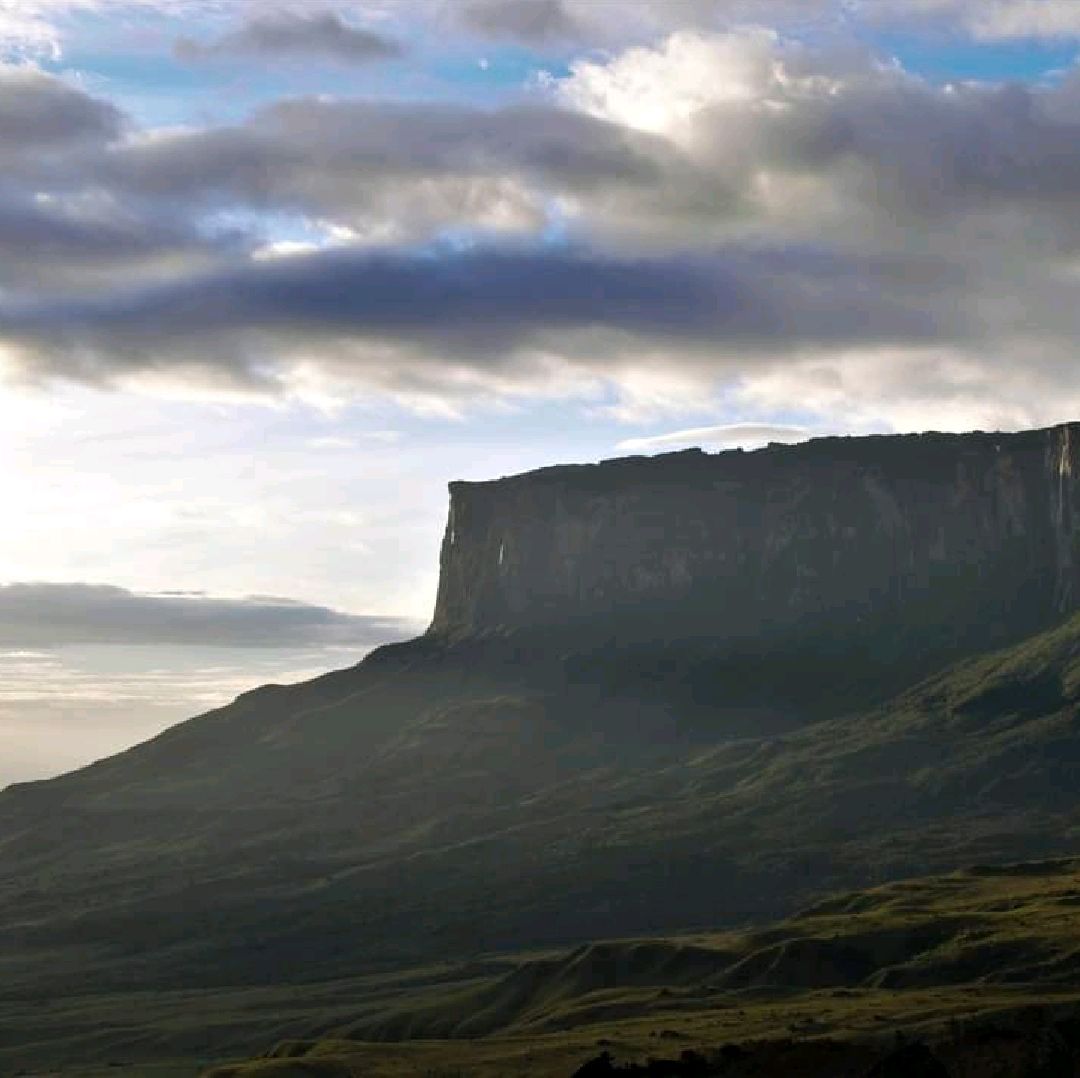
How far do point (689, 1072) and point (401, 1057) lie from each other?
4973 cm

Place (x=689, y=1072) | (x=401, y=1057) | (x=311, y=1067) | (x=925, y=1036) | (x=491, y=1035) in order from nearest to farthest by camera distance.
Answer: (x=689, y=1072) → (x=925, y=1036) → (x=311, y=1067) → (x=401, y=1057) → (x=491, y=1035)

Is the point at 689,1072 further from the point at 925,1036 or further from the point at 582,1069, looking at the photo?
the point at 925,1036

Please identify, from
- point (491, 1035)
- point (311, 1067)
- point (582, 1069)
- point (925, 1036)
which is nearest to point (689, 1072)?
point (582, 1069)

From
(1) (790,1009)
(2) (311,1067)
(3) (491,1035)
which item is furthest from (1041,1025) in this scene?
(3) (491,1035)

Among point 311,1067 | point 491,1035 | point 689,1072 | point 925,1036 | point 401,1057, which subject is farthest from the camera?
point 491,1035

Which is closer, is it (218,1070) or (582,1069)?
(582,1069)

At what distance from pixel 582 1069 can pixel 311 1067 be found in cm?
3879

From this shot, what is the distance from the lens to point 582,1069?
128 metres

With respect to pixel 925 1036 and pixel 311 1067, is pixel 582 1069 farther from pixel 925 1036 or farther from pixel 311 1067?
pixel 311 1067

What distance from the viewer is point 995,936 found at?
197625 millimetres

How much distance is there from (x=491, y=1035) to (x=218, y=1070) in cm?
3694

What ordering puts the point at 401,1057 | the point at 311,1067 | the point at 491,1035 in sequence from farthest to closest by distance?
1. the point at 491,1035
2. the point at 401,1057
3. the point at 311,1067

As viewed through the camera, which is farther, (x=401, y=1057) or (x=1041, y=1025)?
(x=401, y=1057)

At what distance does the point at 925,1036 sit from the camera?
142 m
